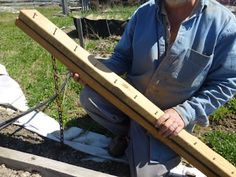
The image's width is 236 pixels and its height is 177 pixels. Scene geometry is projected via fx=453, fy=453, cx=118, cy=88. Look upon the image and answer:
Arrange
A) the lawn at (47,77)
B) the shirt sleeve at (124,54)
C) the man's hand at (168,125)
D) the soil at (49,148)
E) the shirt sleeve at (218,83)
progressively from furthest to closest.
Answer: the lawn at (47,77)
the soil at (49,148)
the shirt sleeve at (124,54)
the shirt sleeve at (218,83)
the man's hand at (168,125)

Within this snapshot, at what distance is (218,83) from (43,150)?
1574 millimetres

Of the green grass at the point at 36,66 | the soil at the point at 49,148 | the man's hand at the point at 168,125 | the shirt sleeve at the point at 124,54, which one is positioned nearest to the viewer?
the man's hand at the point at 168,125

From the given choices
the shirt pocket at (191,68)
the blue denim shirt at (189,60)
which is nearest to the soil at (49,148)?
the blue denim shirt at (189,60)

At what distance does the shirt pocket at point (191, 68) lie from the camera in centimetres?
310

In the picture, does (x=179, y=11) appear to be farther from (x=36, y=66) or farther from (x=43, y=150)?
(x=36, y=66)

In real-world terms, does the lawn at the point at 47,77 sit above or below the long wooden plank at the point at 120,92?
below

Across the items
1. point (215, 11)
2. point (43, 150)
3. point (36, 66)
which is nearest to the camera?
point (215, 11)

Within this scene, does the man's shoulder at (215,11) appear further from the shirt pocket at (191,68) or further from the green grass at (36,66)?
the green grass at (36,66)

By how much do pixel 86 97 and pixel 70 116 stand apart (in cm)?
96

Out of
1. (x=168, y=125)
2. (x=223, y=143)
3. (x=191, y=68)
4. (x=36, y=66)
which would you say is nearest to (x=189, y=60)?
(x=191, y=68)

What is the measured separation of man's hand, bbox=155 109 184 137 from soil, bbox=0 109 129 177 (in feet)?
2.29

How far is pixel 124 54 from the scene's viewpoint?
11.4ft

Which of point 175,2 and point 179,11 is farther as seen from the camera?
point 179,11

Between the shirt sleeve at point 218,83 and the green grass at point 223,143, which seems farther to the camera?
the green grass at point 223,143
